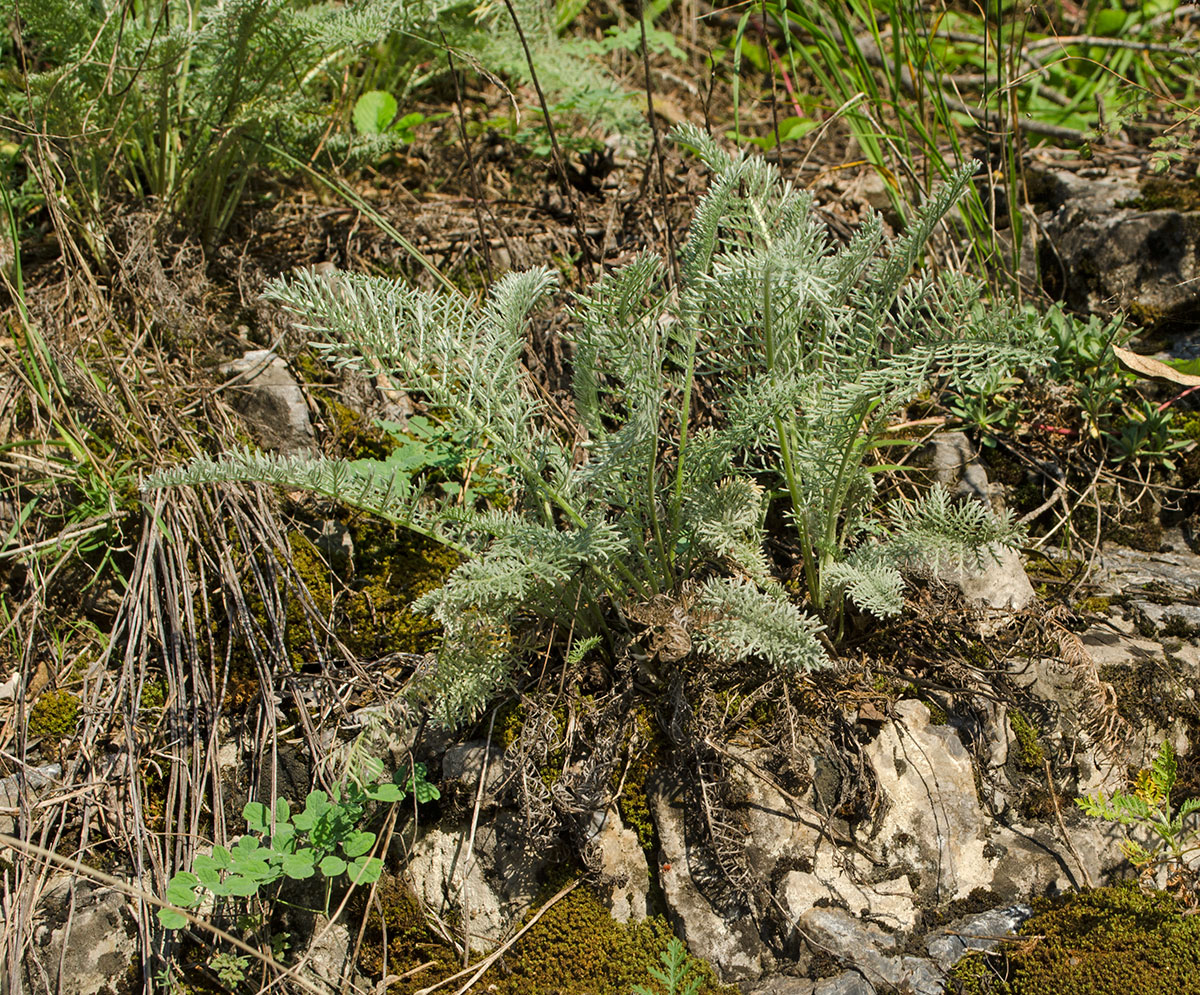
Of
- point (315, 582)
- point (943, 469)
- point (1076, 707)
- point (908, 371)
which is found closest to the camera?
point (908, 371)

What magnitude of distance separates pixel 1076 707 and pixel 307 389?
2338 mm

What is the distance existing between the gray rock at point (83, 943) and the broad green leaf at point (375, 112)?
2673mm

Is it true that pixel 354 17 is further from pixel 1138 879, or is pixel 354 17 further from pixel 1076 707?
pixel 1138 879

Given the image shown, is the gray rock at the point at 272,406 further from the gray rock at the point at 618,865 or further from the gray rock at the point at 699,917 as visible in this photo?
the gray rock at the point at 699,917

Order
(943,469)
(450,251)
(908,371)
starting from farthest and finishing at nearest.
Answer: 1. (450,251)
2. (943,469)
3. (908,371)

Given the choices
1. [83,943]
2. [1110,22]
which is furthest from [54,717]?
[1110,22]

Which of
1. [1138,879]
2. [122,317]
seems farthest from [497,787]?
[122,317]

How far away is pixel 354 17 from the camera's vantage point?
8.79ft

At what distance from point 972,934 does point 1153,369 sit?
5.43 feet

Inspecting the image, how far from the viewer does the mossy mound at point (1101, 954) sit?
168 cm

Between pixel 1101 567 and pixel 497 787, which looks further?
pixel 1101 567

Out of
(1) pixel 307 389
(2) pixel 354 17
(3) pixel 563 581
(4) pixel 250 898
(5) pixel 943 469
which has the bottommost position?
(4) pixel 250 898

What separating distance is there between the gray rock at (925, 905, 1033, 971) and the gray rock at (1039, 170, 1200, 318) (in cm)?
187

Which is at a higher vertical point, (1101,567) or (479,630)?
(479,630)
